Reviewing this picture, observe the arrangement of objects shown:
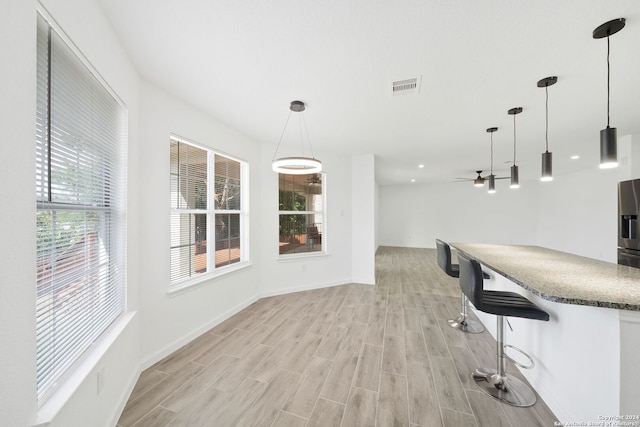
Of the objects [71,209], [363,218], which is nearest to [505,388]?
[71,209]

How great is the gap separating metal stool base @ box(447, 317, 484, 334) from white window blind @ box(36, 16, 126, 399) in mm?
3621

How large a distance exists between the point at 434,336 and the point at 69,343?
3.23 metres

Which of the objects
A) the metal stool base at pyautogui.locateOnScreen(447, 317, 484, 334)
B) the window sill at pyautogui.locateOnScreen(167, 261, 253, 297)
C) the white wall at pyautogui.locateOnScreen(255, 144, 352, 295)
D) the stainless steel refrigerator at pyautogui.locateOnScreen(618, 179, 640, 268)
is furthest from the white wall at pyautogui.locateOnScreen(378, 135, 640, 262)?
the window sill at pyautogui.locateOnScreen(167, 261, 253, 297)

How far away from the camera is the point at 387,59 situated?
1964mm

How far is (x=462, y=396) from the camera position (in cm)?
189

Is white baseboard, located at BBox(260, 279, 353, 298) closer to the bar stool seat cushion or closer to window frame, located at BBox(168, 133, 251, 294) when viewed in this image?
window frame, located at BBox(168, 133, 251, 294)

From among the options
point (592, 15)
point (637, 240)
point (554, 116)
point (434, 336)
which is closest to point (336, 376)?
point (434, 336)

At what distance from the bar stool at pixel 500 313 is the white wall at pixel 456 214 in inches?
322

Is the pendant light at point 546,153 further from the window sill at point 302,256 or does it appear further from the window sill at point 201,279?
the window sill at point 201,279

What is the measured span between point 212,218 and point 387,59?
2.71 m

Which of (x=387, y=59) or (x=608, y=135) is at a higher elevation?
(x=387, y=59)

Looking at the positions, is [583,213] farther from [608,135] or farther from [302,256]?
[302,256]

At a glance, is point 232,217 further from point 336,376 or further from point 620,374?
point 620,374

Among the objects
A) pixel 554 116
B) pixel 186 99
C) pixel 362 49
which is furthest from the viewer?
pixel 554 116
